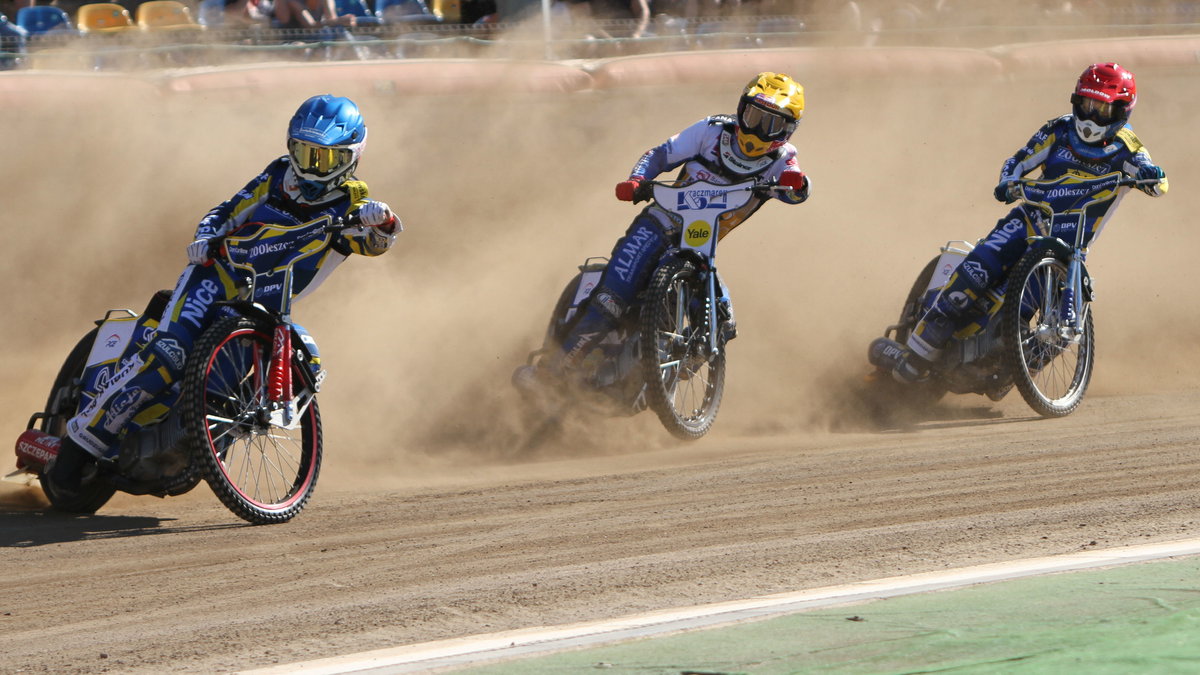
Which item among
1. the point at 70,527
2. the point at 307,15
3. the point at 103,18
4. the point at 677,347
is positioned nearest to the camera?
the point at 70,527

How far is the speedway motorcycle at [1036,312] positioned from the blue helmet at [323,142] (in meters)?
4.89

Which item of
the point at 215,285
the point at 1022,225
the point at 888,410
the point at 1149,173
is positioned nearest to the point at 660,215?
the point at 888,410

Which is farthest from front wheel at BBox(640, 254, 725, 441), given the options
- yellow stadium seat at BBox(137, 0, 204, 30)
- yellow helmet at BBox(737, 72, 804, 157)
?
yellow stadium seat at BBox(137, 0, 204, 30)

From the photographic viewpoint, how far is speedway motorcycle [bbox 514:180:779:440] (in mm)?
8781

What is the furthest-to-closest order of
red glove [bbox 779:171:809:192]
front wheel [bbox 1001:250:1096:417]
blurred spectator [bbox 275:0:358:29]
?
1. blurred spectator [bbox 275:0:358:29]
2. front wheel [bbox 1001:250:1096:417]
3. red glove [bbox 779:171:809:192]

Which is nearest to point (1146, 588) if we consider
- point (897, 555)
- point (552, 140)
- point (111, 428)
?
point (897, 555)

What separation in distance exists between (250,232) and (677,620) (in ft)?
11.0

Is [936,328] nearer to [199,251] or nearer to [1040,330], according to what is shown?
[1040,330]

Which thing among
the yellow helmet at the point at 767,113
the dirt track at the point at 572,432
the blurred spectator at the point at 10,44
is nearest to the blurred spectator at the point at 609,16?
the dirt track at the point at 572,432

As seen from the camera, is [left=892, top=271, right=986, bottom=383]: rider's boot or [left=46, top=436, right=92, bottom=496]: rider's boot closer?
[left=46, top=436, right=92, bottom=496]: rider's boot

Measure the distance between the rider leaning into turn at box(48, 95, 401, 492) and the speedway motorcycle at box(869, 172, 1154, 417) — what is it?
4.80 metres

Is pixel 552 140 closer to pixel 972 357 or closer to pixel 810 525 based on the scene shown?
pixel 972 357

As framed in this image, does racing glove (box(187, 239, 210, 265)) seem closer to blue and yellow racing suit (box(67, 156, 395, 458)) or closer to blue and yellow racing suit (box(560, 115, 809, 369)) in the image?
blue and yellow racing suit (box(67, 156, 395, 458))

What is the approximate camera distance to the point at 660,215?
9172mm
